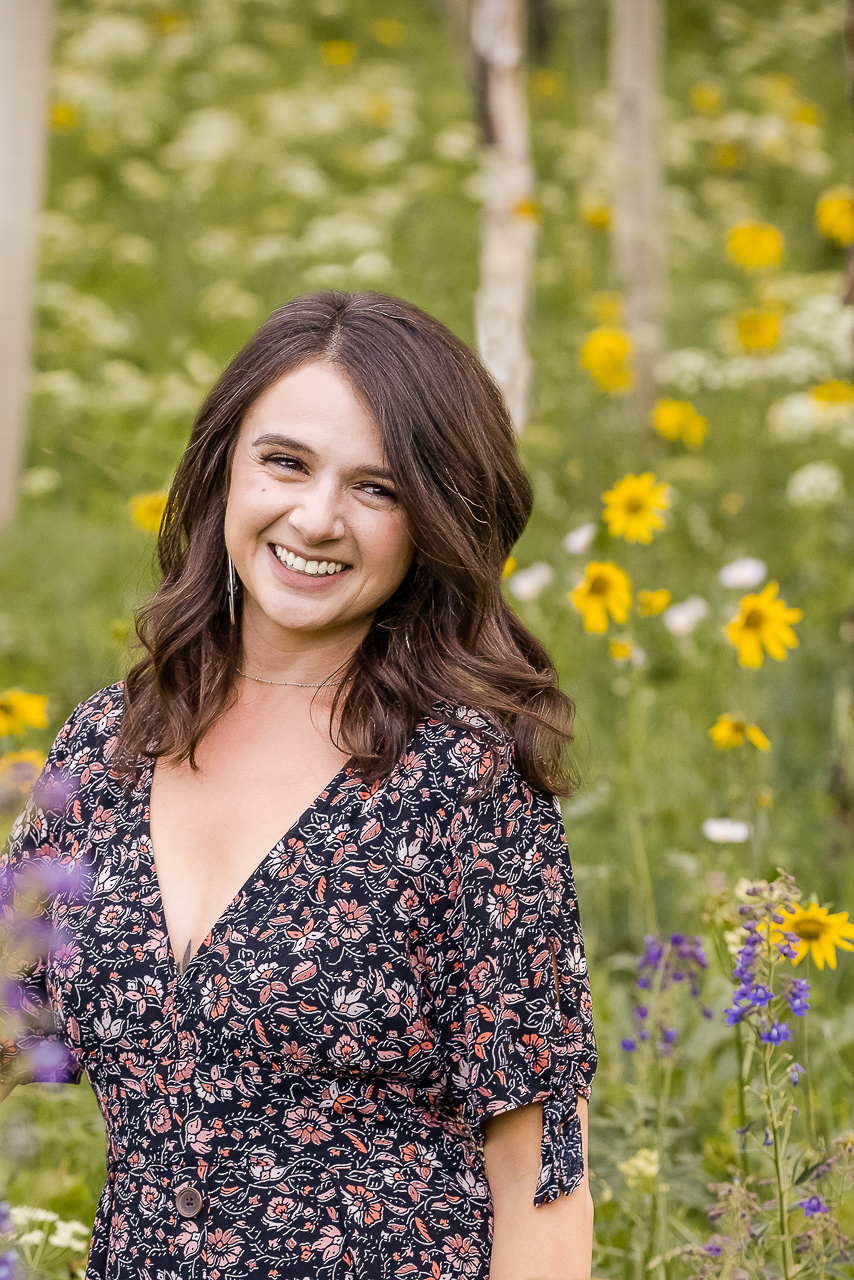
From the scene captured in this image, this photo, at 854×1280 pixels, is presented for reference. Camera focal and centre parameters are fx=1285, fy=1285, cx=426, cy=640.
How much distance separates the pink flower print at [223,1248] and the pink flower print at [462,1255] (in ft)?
0.66

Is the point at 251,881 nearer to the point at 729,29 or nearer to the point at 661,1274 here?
the point at 661,1274

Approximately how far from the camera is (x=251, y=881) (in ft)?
4.19

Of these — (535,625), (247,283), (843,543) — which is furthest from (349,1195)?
(247,283)

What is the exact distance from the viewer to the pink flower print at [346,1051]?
1.22 meters

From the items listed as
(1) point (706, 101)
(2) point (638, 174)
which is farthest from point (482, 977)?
(1) point (706, 101)

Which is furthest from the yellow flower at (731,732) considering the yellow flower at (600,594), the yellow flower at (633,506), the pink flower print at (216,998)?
the pink flower print at (216,998)

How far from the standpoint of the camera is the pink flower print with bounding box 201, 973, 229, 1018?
48.3 inches

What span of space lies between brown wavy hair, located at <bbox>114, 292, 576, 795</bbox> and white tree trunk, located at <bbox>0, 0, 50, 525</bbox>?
162 inches

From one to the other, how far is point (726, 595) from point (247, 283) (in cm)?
447

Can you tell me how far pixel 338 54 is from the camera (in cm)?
1133

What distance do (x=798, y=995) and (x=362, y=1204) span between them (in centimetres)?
51

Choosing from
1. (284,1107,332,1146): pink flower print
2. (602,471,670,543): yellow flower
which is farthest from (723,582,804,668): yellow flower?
(284,1107,332,1146): pink flower print

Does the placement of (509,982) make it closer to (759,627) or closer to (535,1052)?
(535,1052)

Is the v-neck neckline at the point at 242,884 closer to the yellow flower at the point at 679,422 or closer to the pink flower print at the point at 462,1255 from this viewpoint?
the pink flower print at the point at 462,1255
